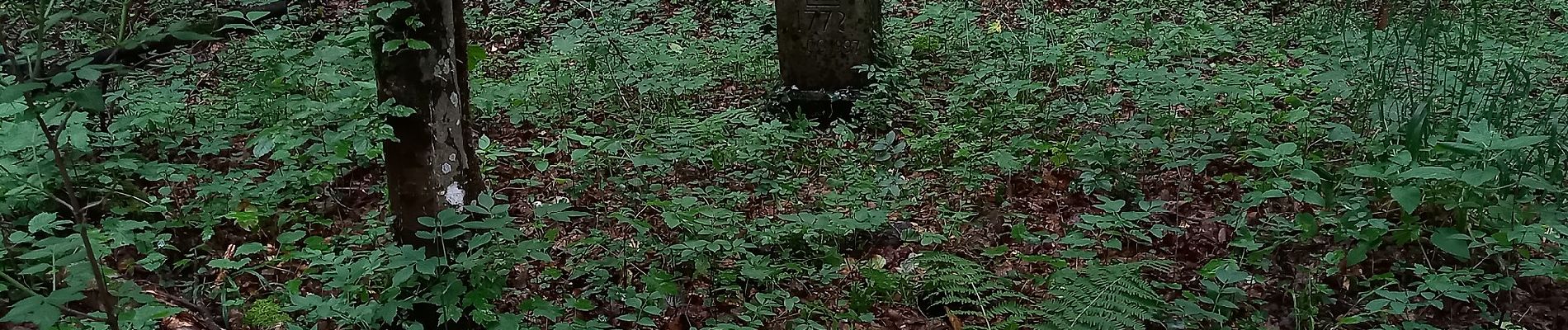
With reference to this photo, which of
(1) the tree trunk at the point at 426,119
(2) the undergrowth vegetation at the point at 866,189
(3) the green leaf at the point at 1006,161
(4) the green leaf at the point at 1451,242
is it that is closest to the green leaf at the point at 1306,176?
(2) the undergrowth vegetation at the point at 866,189

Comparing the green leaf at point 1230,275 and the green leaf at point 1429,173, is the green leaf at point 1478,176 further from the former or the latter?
the green leaf at point 1230,275

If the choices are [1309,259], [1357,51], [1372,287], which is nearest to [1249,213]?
[1309,259]

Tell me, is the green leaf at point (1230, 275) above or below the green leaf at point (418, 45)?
below

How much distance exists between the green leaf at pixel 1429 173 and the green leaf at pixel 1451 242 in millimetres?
200

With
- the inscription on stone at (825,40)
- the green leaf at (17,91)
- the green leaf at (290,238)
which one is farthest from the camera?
the inscription on stone at (825,40)

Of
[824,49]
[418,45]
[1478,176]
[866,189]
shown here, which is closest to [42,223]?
[418,45]

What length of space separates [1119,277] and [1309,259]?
3.08 feet

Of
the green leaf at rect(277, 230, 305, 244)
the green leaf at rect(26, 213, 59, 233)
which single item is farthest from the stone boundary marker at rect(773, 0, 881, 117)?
the green leaf at rect(26, 213, 59, 233)

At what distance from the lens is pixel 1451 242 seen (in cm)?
278

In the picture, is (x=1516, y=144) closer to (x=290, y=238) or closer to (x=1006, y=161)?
(x=1006, y=161)

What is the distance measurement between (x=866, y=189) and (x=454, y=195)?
1.82 meters

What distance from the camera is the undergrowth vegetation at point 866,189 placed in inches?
116

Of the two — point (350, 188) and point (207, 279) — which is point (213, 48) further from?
point (207, 279)

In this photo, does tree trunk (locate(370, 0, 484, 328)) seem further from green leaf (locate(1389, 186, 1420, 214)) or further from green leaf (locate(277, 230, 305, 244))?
green leaf (locate(1389, 186, 1420, 214))
